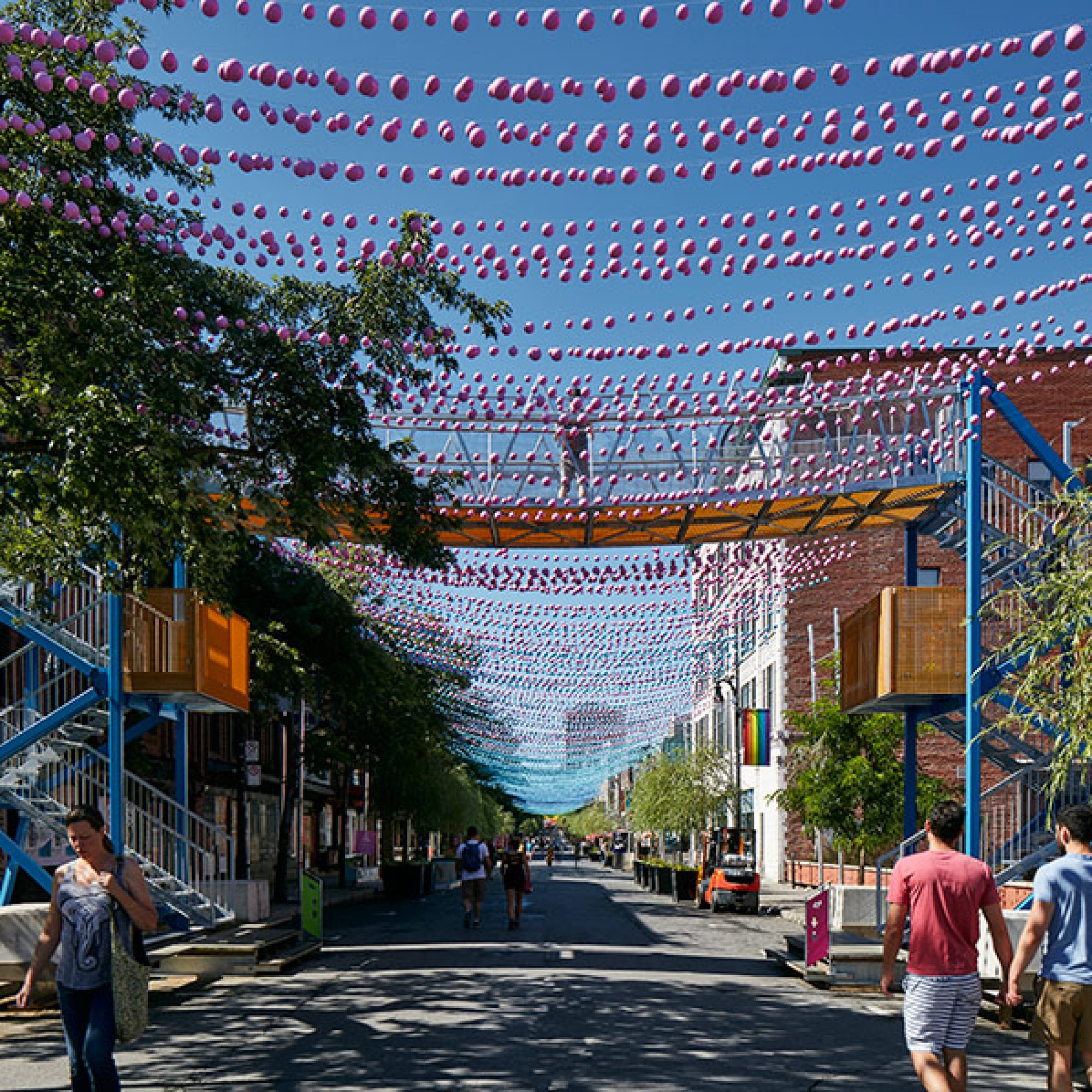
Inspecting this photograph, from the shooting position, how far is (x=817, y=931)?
16625 millimetres

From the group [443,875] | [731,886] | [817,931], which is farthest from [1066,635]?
[443,875]

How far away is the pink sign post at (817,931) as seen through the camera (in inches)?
646

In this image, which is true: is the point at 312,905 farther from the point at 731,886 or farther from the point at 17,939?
the point at 731,886

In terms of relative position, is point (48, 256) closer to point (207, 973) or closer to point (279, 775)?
point (207, 973)

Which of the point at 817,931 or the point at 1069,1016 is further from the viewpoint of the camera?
the point at 817,931

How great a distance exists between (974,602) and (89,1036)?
12.8 m

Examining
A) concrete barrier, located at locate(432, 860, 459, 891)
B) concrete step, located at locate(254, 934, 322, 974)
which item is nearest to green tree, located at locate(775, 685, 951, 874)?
concrete step, located at locate(254, 934, 322, 974)

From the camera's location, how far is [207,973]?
1684 centimetres

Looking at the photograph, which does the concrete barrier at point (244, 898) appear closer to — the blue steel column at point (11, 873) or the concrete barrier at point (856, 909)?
the blue steel column at point (11, 873)

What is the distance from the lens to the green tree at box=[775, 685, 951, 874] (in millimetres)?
28562

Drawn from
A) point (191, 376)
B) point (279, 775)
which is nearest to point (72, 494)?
point (191, 376)

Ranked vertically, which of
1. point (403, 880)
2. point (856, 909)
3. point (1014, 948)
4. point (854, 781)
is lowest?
point (403, 880)

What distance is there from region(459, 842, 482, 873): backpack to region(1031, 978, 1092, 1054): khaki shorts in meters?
18.1

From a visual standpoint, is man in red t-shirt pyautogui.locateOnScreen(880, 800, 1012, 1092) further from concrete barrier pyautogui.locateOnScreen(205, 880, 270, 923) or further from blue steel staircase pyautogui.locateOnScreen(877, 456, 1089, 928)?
concrete barrier pyautogui.locateOnScreen(205, 880, 270, 923)
